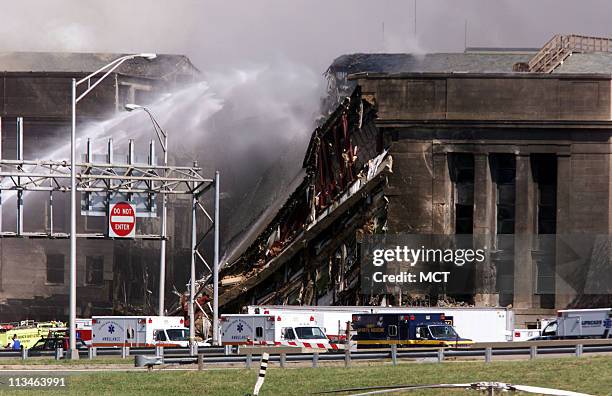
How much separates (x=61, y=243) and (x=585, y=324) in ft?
201

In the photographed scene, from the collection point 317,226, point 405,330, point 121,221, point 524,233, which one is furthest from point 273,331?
point 317,226

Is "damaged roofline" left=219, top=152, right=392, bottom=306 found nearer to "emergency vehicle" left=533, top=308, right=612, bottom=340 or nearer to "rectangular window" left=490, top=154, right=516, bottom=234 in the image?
"rectangular window" left=490, top=154, right=516, bottom=234

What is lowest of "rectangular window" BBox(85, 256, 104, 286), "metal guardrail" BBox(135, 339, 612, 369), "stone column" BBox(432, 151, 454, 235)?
"metal guardrail" BBox(135, 339, 612, 369)

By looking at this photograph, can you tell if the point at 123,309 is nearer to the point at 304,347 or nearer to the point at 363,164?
the point at 363,164

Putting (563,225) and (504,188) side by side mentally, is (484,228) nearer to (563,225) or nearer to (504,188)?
(504,188)

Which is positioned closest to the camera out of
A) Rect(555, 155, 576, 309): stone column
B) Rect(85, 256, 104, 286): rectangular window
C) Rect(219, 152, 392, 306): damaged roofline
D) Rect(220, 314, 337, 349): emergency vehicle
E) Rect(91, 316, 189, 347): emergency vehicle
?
Rect(220, 314, 337, 349): emergency vehicle

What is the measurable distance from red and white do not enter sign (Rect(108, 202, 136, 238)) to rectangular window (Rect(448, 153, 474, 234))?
23.2 m

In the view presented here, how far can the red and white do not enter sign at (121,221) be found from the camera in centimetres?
6900

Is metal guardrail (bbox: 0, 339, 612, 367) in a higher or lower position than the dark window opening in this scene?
lower

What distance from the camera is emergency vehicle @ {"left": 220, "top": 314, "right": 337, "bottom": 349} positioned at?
64.4 meters

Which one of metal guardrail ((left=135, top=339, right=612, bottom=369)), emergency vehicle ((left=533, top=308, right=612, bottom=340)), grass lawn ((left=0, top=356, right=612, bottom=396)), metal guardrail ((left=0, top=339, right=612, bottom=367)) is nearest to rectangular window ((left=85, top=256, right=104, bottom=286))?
emergency vehicle ((left=533, top=308, right=612, bottom=340))

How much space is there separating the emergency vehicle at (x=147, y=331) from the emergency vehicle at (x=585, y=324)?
16.1 meters

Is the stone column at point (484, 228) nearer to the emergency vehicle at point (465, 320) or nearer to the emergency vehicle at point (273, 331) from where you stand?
the emergency vehicle at point (465, 320)

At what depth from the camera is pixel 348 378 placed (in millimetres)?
44469
